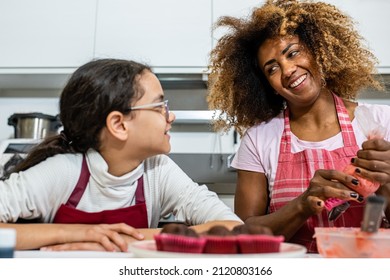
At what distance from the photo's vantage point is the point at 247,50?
127 cm

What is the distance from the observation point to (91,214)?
2.61ft

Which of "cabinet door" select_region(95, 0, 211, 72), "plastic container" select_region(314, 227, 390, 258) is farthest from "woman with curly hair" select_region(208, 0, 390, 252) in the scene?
"cabinet door" select_region(95, 0, 211, 72)

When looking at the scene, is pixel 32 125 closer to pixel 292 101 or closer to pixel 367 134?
pixel 292 101

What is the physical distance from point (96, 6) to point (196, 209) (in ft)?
5.08

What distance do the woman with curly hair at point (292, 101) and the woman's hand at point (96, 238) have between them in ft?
1.15

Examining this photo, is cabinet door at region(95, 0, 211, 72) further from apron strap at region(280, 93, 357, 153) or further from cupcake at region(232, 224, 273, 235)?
cupcake at region(232, 224, 273, 235)

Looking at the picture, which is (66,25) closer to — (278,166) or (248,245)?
(278,166)

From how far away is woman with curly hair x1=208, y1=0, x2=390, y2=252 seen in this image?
1.03m

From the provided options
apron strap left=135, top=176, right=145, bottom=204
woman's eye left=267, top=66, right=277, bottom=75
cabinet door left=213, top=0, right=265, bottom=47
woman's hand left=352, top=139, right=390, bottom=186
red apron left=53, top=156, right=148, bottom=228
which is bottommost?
red apron left=53, top=156, right=148, bottom=228

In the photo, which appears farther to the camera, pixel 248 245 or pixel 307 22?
pixel 307 22

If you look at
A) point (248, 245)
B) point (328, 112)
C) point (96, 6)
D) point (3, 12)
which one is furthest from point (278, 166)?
point (3, 12)

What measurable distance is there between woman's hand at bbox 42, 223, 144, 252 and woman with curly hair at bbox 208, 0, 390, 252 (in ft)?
1.15

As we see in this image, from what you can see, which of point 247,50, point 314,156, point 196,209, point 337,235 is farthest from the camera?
point 247,50
